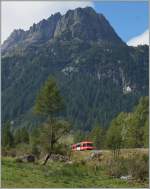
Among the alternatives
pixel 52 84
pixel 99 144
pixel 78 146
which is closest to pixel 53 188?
pixel 52 84

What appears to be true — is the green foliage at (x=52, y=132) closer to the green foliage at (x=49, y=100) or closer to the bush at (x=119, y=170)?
the green foliage at (x=49, y=100)

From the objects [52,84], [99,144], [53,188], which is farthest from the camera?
[99,144]

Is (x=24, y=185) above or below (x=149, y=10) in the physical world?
below

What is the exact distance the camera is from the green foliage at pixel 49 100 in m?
37.1

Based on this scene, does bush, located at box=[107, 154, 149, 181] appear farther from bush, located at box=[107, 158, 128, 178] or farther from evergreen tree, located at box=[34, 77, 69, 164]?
evergreen tree, located at box=[34, 77, 69, 164]

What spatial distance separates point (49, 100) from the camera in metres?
37.6

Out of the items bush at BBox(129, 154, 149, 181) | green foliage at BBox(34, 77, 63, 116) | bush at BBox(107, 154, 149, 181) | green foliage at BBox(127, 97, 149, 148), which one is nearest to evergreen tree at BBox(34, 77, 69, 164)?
green foliage at BBox(34, 77, 63, 116)

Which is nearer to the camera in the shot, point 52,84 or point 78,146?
point 52,84

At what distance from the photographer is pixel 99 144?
303ft

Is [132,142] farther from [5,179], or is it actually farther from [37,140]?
[5,179]

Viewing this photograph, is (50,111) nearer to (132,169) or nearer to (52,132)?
(52,132)

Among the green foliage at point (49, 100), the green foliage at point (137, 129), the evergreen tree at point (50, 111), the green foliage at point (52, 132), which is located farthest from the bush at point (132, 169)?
the green foliage at point (137, 129)

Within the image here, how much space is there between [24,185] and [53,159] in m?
29.5

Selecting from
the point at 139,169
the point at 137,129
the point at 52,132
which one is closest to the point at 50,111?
the point at 52,132
